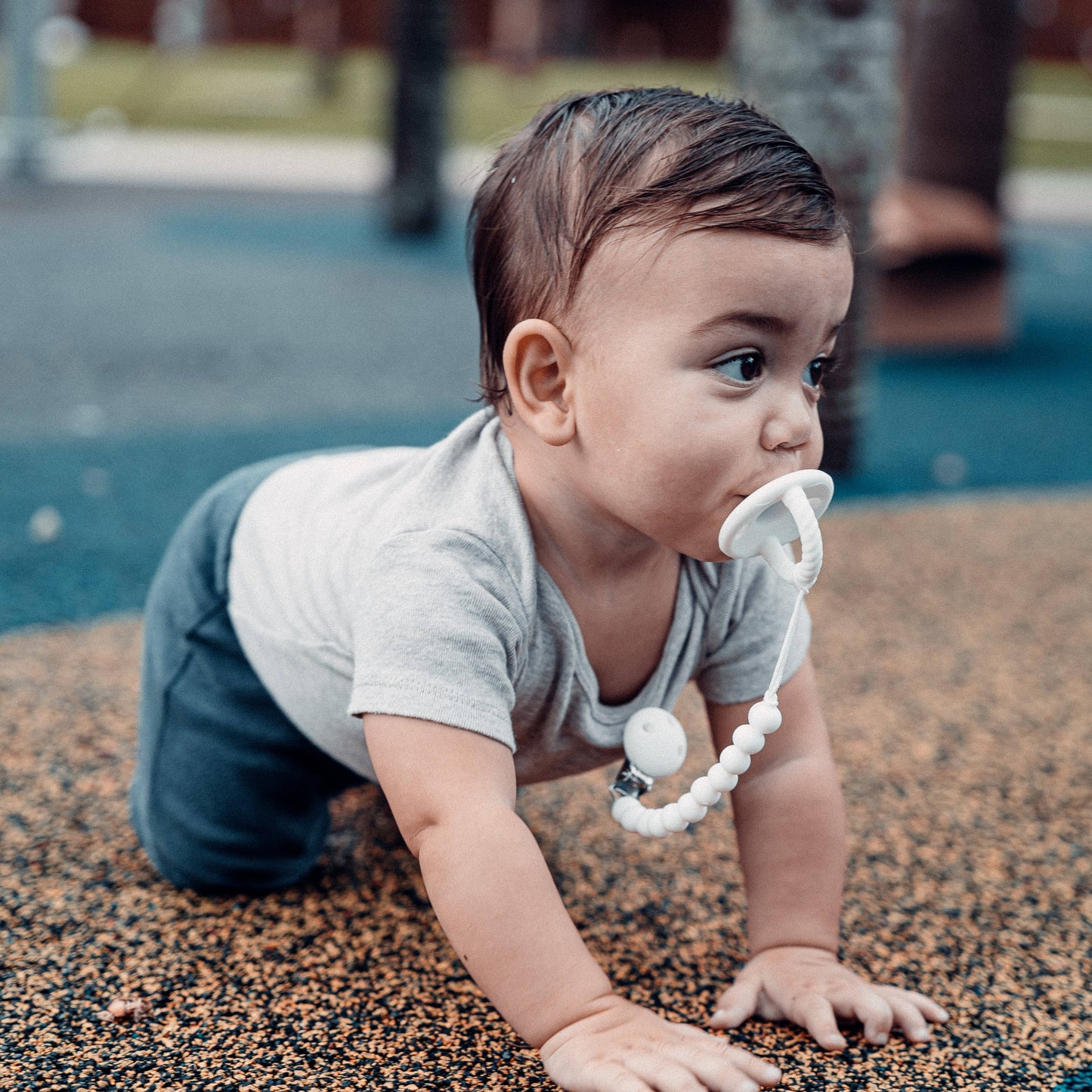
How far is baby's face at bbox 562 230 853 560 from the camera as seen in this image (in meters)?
1.25

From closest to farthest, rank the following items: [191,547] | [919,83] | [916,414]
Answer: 1. [191,547]
2. [916,414]
3. [919,83]

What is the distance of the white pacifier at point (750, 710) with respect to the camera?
1.27m

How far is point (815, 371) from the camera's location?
4.49 ft

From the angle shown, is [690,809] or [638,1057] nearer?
[638,1057]

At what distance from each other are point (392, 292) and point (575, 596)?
19.2 feet

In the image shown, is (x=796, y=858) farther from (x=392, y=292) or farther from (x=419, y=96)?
(x=419, y=96)

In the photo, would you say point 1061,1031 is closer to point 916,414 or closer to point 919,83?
point 916,414

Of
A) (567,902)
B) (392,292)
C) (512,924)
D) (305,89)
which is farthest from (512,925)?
(305,89)

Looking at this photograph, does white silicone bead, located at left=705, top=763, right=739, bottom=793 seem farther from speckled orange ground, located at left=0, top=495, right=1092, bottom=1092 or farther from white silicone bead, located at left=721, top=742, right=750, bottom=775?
speckled orange ground, located at left=0, top=495, right=1092, bottom=1092

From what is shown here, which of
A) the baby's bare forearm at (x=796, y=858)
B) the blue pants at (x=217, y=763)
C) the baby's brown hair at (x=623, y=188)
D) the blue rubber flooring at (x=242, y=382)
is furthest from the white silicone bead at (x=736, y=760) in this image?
the blue rubber flooring at (x=242, y=382)

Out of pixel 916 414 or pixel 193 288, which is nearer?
pixel 916 414

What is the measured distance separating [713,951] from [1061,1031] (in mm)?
392

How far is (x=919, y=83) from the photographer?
246 inches

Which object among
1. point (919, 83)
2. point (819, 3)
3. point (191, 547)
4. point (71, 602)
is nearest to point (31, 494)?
point (71, 602)
